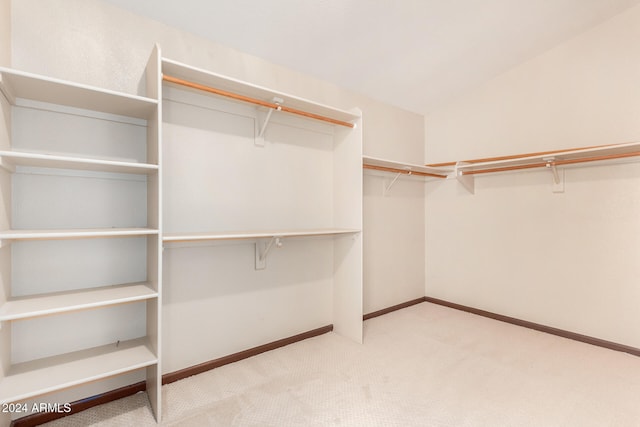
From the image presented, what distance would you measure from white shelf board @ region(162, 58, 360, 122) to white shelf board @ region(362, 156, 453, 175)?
423 millimetres

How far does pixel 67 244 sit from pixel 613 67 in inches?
156

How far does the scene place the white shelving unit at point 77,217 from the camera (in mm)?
1415

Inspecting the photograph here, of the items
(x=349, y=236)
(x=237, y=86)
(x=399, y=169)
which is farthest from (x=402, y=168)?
(x=237, y=86)

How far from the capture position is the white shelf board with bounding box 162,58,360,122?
5.71ft

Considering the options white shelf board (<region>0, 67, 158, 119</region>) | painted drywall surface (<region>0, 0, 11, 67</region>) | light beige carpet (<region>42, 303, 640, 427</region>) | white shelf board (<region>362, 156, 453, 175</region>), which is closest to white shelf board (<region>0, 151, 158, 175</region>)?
white shelf board (<region>0, 67, 158, 119</region>)

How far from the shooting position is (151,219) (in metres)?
1.73

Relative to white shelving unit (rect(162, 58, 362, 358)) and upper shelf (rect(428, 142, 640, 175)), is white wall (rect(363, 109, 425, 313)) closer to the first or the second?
white shelving unit (rect(162, 58, 362, 358))

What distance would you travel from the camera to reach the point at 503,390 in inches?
75.1

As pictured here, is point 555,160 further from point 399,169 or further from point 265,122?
point 265,122

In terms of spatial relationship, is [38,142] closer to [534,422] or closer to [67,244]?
[67,244]

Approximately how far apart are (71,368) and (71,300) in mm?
336

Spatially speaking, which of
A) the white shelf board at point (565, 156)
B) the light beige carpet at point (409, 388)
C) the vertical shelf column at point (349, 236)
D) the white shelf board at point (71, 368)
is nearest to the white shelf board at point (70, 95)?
the white shelf board at point (71, 368)

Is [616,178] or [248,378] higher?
[616,178]

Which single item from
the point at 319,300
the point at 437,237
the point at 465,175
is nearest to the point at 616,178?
the point at 465,175
